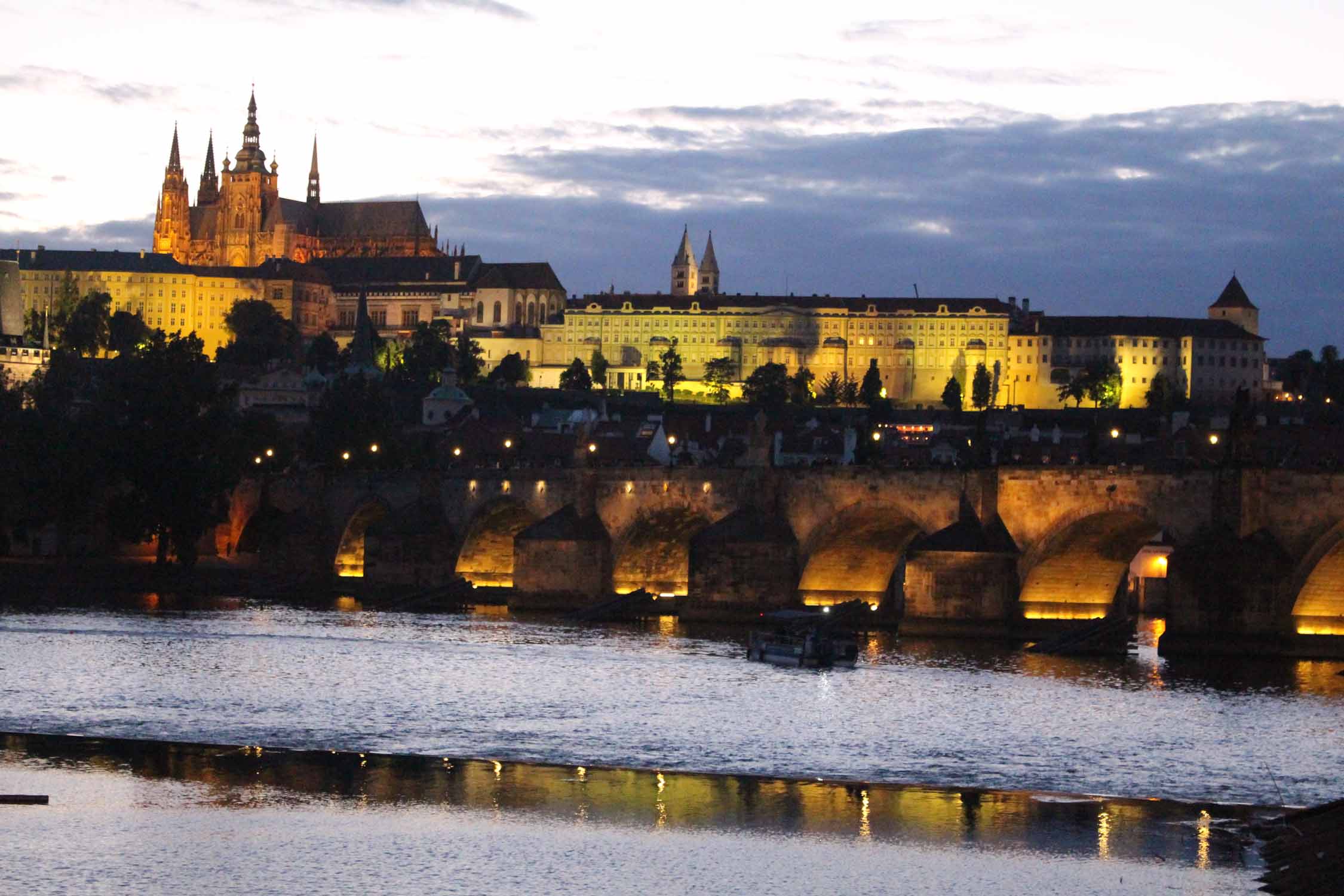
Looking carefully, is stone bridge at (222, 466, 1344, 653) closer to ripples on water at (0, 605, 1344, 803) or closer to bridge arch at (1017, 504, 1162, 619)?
bridge arch at (1017, 504, 1162, 619)

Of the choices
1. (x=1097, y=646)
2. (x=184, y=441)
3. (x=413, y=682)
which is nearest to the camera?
(x=413, y=682)

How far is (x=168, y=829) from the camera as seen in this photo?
116ft

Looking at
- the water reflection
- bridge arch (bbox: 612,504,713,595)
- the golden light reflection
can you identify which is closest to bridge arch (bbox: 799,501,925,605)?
bridge arch (bbox: 612,504,713,595)

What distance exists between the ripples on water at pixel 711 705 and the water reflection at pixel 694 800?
1676 millimetres

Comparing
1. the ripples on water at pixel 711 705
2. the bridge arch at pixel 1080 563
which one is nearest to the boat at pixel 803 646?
the ripples on water at pixel 711 705

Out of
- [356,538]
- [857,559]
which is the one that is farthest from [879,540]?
[356,538]

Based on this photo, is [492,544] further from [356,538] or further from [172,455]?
[172,455]

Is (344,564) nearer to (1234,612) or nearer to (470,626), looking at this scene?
(470,626)

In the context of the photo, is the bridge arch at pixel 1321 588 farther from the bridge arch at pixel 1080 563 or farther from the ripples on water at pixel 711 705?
the bridge arch at pixel 1080 563

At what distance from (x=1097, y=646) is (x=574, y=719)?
66.3ft

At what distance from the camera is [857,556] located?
252 ft

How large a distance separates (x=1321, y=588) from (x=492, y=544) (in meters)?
40.3

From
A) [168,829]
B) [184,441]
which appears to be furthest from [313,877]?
[184,441]

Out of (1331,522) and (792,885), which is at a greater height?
(1331,522)
